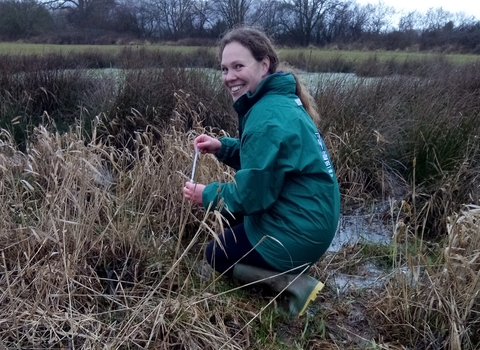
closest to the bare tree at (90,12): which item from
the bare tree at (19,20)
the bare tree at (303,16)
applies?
the bare tree at (19,20)

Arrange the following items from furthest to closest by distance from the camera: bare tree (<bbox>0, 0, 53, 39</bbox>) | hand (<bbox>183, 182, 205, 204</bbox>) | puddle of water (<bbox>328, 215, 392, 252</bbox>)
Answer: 1. bare tree (<bbox>0, 0, 53, 39</bbox>)
2. puddle of water (<bbox>328, 215, 392, 252</bbox>)
3. hand (<bbox>183, 182, 205, 204</bbox>)

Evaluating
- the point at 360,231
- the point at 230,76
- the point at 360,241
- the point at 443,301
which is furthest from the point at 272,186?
the point at 360,231

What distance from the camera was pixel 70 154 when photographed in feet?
9.55

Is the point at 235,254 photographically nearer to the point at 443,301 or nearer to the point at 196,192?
the point at 196,192

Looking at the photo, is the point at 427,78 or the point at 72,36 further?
the point at 72,36

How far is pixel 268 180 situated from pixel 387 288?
778mm

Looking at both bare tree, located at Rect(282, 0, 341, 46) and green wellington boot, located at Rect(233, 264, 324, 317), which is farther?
bare tree, located at Rect(282, 0, 341, 46)

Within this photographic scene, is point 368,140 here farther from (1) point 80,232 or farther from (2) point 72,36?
(2) point 72,36

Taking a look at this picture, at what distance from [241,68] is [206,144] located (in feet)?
1.57

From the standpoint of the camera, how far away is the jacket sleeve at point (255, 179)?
6.34ft

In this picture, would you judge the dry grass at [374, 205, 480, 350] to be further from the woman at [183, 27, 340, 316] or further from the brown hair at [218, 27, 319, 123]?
the brown hair at [218, 27, 319, 123]

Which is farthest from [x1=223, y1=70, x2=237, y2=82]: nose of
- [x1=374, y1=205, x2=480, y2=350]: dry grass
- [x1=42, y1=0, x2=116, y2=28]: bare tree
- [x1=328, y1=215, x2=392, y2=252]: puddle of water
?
[x1=42, y1=0, x2=116, y2=28]: bare tree

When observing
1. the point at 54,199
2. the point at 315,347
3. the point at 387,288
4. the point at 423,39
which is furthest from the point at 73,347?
the point at 423,39

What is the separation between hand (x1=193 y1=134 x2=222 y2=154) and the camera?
2.53 metres
